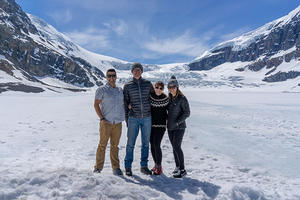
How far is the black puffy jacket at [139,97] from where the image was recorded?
4520 mm

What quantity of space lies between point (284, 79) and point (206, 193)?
192m

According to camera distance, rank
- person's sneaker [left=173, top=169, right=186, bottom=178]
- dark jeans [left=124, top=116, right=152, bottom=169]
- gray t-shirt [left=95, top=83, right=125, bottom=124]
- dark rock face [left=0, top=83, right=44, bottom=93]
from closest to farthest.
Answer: gray t-shirt [left=95, top=83, right=125, bottom=124] → dark jeans [left=124, top=116, right=152, bottom=169] → person's sneaker [left=173, top=169, right=186, bottom=178] → dark rock face [left=0, top=83, right=44, bottom=93]

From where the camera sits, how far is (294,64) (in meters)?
179

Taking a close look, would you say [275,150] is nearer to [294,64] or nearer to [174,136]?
[174,136]

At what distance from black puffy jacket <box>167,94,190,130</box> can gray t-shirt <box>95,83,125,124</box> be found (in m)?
1.10

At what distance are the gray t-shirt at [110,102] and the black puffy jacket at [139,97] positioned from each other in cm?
24

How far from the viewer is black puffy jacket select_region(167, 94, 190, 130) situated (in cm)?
455

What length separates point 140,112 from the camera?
14.8ft

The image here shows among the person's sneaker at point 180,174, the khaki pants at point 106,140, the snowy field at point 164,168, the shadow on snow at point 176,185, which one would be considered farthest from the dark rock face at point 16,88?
the person's sneaker at point 180,174

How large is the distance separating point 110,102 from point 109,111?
19cm

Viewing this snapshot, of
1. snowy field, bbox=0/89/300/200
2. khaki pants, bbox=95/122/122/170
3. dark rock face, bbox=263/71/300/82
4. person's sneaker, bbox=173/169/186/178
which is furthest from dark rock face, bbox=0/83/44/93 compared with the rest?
dark rock face, bbox=263/71/300/82

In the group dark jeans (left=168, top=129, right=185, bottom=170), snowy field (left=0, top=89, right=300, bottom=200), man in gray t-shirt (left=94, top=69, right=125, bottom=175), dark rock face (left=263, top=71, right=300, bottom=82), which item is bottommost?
snowy field (left=0, top=89, right=300, bottom=200)

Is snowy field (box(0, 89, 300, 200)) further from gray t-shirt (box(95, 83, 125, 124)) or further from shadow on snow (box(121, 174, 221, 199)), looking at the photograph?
gray t-shirt (box(95, 83, 125, 124))

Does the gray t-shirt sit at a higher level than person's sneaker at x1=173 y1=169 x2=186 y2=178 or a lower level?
higher
